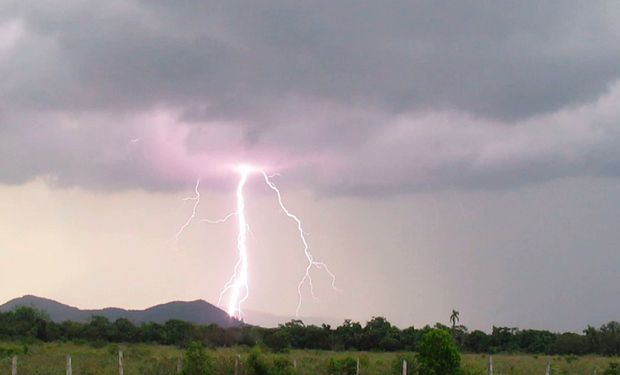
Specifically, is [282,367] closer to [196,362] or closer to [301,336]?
[196,362]

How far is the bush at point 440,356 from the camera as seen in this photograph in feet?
74.5

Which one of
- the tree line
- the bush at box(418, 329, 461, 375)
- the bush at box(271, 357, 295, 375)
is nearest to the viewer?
the bush at box(418, 329, 461, 375)

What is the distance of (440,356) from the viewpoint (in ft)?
74.7

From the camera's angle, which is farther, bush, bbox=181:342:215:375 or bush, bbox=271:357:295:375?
bush, bbox=271:357:295:375

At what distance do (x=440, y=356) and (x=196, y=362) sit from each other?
7.92 m

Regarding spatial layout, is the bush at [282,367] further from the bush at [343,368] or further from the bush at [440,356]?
the bush at [440,356]

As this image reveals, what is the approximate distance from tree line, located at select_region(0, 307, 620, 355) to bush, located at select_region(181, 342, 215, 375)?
1109 inches

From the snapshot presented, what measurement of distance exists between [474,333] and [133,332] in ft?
98.1

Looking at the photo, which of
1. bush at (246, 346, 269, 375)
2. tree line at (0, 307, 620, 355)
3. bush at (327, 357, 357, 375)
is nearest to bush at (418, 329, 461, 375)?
bush at (327, 357, 357, 375)

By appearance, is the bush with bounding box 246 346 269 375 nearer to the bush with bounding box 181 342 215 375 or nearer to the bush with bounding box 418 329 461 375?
the bush with bounding box 181 342 215 375

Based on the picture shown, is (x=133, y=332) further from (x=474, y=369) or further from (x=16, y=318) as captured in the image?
(x=474, y=369)

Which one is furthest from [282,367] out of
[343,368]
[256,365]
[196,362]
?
[196,362]

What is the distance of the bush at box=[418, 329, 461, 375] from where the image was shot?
22703mm

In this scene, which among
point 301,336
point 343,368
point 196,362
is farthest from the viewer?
point 301,336
